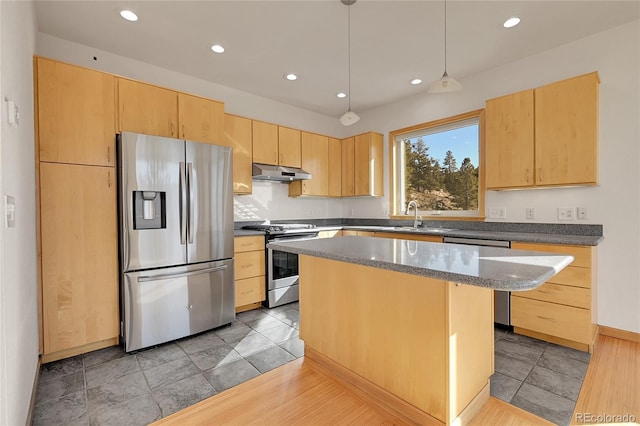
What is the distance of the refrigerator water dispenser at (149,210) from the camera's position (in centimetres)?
248

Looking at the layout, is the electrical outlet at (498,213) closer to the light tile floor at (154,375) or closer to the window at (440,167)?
the window at (440,167)

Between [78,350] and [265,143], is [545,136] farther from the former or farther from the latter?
[78,350]

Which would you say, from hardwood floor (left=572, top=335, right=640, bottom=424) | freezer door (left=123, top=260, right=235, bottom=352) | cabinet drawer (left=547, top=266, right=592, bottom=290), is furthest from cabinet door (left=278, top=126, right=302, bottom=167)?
hardwood floor (left=572, top=335, right=640, bottom=424)

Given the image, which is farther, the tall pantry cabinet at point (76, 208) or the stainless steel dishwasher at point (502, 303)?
the stainless steel dishwasher at point (502, 303)

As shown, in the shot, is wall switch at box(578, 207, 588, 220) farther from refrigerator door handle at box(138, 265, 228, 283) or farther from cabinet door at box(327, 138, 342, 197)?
refrigerator door handle at box(138, 265, 228, 283)

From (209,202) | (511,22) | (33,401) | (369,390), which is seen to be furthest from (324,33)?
(33,401)

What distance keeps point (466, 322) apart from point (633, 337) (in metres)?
2.25

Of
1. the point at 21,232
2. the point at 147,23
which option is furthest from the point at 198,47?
the point at 21,232

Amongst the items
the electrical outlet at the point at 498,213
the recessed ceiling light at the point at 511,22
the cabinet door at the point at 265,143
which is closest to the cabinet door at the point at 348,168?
the cabinet door at the point at 265,143

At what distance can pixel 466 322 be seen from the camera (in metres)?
1.48

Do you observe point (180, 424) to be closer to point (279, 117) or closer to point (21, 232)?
point (21, 232)

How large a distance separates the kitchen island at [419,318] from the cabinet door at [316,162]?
99.4 inches

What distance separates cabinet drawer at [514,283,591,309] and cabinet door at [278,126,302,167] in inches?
121

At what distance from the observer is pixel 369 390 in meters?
1.70
